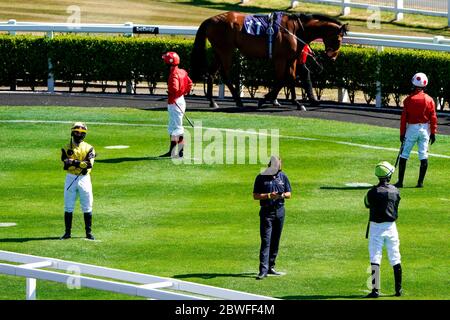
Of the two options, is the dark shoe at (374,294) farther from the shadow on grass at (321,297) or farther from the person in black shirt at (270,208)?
the person in black shirt at (270,208)

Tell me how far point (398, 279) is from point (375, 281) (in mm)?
256

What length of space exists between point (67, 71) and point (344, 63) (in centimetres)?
651

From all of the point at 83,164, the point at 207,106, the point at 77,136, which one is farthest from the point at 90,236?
the point at 207,106

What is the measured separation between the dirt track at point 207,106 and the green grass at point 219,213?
1020 mm

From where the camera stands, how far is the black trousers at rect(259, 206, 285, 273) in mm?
15930

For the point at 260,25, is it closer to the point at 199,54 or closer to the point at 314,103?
the point at 199,54

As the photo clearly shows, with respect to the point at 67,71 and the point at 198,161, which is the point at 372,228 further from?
the point at 67,71

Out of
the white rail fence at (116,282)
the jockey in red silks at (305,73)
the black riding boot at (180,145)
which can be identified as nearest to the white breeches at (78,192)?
the white rail fence at (116,282)

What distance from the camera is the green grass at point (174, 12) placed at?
1582 inches

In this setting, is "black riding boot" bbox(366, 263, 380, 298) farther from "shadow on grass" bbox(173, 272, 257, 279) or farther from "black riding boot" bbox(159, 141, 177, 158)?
"black riding boot" bbox(159, 141, 177, 158)

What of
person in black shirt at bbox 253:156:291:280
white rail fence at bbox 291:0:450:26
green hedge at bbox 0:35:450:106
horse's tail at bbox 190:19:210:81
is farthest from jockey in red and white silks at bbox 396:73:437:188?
white rail fence at bbox 291:0:450:26

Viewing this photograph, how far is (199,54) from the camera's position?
93.1 feet

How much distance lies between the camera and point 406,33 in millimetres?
38750
